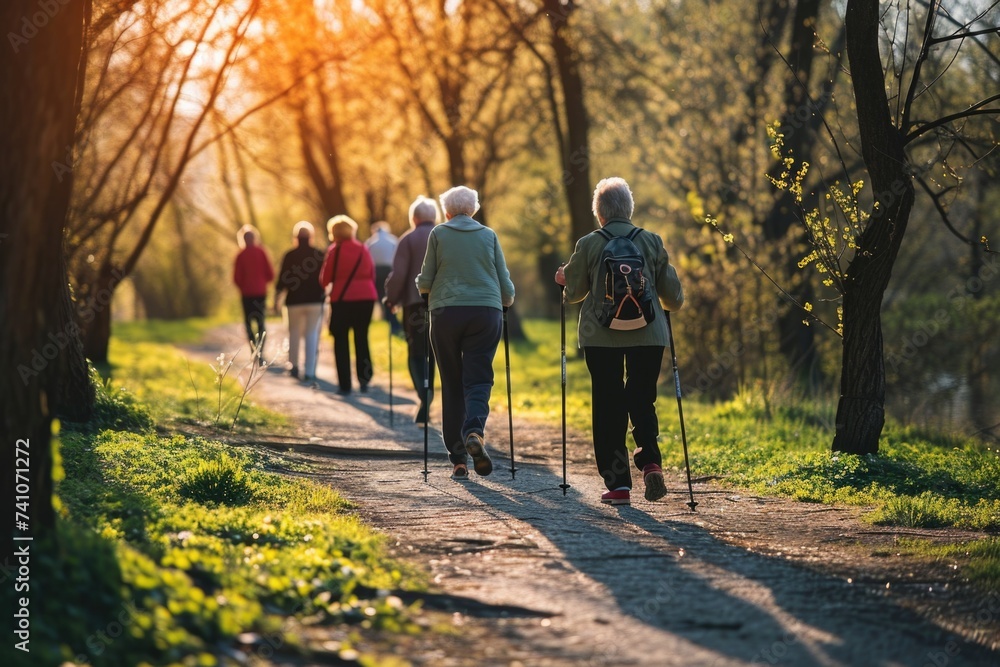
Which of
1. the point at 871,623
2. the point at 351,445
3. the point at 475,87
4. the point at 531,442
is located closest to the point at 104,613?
the point at 871,623

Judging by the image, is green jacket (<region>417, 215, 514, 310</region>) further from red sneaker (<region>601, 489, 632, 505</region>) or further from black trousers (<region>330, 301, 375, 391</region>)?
black trousers (<region>330, 301, 375, 391</region>)

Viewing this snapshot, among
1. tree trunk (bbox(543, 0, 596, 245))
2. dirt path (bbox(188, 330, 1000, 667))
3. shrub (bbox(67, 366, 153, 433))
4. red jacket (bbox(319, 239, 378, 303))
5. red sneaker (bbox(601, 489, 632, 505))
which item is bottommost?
dirt path (bbox(188, 330, 1000, 667))

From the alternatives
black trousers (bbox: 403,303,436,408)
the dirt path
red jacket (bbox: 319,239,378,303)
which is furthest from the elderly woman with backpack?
red jacket (bbox: 319,239,378,303)

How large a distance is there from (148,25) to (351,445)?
6.55 meters

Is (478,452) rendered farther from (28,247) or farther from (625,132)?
(625,132)

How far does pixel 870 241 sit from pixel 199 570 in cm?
630

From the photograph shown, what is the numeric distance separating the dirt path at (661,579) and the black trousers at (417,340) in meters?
2.72

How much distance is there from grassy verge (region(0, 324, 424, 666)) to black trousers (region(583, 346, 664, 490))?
185 centimetres

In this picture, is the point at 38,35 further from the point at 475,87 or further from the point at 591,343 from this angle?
the point at 475,87

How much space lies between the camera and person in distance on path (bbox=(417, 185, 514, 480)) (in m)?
9.27

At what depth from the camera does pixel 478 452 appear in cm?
891

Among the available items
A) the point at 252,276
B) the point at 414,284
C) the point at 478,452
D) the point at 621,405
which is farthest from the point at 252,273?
the point at 621,405

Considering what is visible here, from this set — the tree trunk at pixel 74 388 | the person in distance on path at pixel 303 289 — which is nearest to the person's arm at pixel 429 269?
the tree trunk at pixel 74 388

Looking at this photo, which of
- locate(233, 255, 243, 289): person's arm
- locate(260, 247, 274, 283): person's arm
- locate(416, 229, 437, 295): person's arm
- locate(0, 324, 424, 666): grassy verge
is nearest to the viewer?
locate(0, 324, 424, 666): grassy verge
